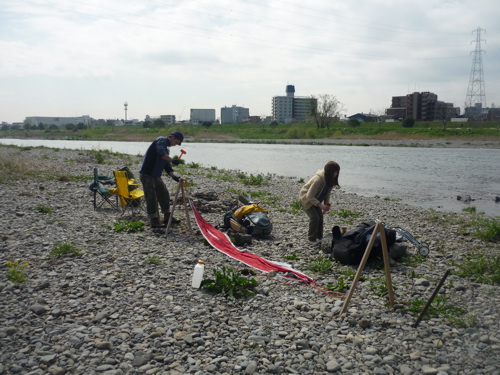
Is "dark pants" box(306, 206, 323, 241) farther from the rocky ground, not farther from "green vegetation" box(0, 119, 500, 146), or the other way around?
"green vegetation" box(0, 119, 500, 146)

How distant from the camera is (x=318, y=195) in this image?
8867mm

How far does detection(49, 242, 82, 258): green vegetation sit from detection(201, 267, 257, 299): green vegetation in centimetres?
257

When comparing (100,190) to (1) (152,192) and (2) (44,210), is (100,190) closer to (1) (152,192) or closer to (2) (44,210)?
(2) (44,210)

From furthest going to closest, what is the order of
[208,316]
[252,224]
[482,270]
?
[252,224]
[482,270]
[208,316]

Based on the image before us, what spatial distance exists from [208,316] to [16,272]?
3.02 metres

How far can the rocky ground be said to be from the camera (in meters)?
4.20

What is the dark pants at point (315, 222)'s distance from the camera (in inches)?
354

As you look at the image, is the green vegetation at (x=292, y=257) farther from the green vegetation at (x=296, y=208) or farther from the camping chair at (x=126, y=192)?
the green vegetation at (x=296, y=208)

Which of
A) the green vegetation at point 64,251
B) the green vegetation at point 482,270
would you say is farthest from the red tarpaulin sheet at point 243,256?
the green vegetation at point 482,270

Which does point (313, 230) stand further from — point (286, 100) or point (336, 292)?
point (286, 100)

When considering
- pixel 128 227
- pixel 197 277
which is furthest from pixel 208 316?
pixel 128 227

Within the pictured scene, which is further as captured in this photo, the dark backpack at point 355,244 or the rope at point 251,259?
the dark backpack at point 355,244

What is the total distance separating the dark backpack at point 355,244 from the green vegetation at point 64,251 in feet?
15.0

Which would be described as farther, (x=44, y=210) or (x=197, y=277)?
(x=44, y=210)
